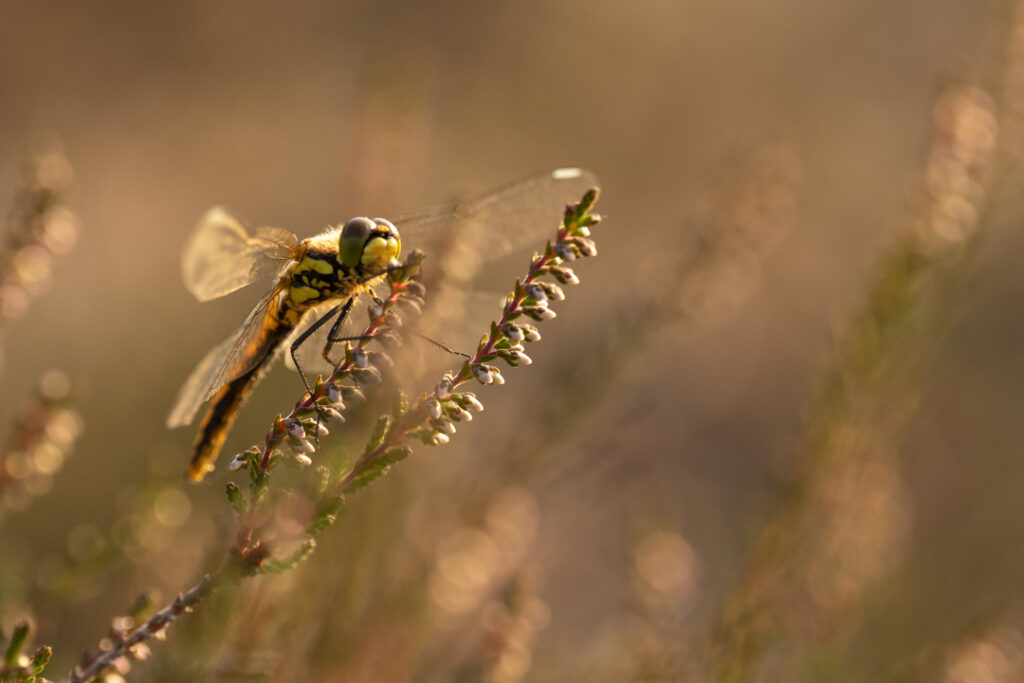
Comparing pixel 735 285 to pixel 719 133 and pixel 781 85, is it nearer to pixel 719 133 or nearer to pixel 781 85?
pixel 719 133

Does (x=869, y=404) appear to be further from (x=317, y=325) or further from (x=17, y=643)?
(x=17, y=643)

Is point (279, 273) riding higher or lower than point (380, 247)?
higher

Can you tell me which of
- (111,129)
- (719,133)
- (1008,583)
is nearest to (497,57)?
(719,133)

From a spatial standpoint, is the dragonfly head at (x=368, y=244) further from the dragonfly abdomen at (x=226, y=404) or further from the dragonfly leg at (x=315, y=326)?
the dragonfly abdomen at (x=226, y=404)

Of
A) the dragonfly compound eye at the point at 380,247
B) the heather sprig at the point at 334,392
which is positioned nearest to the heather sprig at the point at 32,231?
the dragonfly compound eye at the point at 380,247

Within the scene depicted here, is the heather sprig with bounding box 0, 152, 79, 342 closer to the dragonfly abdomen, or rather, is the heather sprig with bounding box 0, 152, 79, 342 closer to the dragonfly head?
the dragonfly abdomen

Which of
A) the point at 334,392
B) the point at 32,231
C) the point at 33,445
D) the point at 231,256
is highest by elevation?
the point at 231,256

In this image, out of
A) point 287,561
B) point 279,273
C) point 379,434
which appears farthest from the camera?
point 279,273

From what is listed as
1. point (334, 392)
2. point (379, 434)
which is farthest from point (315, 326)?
point (379, 434)
